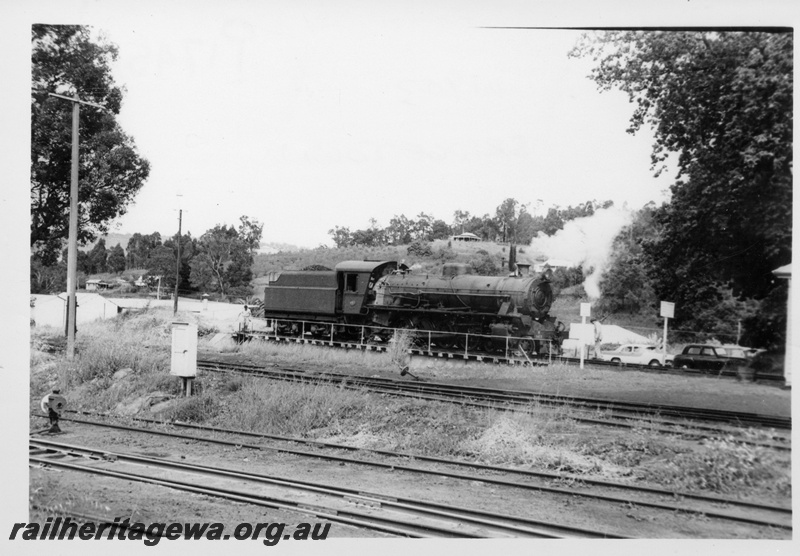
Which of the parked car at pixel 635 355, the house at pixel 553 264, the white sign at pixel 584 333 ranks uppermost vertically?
the house at pixel 553 264

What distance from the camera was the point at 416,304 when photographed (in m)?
11.8

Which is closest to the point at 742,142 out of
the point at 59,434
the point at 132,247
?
the point at 132,247

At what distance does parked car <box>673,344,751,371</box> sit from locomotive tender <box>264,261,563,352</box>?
2.93 m

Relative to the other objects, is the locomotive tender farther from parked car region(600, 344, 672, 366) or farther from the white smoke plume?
the white smoke plume

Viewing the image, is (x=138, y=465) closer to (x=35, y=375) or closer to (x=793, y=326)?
(x=35, y=375)

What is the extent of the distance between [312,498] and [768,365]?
14.4 ft

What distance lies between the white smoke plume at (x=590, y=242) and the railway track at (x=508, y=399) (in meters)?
2.09

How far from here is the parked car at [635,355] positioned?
9102mm

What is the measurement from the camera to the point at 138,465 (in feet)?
18.8

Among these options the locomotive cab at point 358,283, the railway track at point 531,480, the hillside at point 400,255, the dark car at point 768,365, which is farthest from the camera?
the locomotive cab at point 358,283

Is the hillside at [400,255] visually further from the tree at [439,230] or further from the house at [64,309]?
the house at [64,309]

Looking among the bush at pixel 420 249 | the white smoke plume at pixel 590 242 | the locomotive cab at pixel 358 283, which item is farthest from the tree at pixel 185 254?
the white smoke plume at pixel 590 242

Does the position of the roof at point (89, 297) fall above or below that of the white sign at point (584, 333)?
above

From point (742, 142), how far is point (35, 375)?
28.6ft
